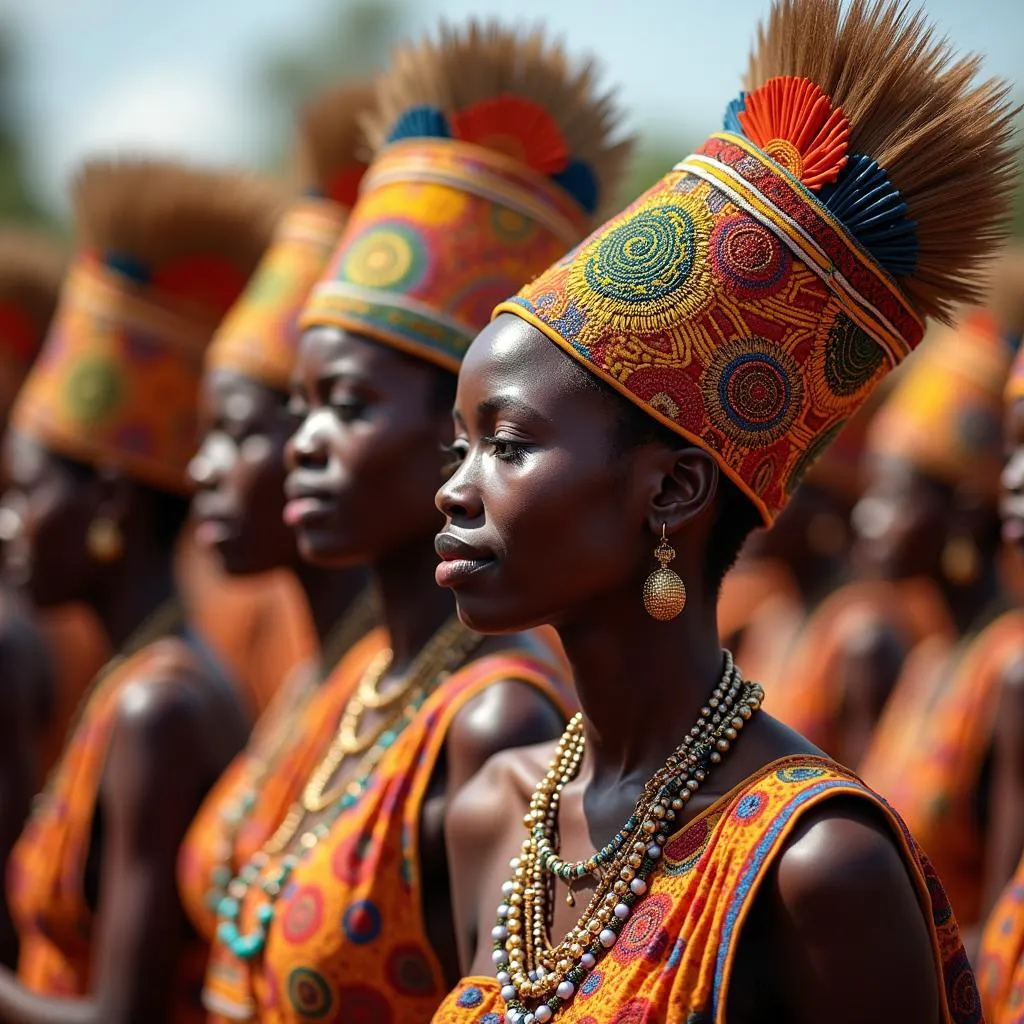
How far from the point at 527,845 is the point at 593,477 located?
73 cm

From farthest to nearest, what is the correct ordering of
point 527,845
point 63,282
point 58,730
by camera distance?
point 63,282, point 58,730, point 527,845

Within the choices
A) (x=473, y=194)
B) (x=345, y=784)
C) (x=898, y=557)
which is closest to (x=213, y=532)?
(x=345, y=784)

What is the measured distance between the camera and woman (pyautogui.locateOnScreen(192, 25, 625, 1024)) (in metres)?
3.83

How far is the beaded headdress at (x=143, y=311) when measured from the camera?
19.7 ft

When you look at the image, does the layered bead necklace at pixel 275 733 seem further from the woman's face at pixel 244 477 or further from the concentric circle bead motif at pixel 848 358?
the concentric circle bead motif at pixel 848 358

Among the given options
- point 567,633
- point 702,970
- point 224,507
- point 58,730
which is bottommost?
point 58,730

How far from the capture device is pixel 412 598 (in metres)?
4.30

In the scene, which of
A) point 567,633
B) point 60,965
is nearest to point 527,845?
point 567,633

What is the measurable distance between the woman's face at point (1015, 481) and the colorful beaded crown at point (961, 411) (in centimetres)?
227

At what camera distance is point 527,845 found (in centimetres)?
297

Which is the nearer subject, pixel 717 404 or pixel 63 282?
pixel 717 404

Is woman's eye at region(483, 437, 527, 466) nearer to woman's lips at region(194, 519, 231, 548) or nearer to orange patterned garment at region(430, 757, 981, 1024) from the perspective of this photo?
orange patterned garment at region(430, 757, 981, 1024)

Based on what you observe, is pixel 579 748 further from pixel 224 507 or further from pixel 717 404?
pixel 224 507

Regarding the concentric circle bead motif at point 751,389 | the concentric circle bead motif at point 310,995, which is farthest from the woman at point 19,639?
the concentric circle bead motif at point 751,389
